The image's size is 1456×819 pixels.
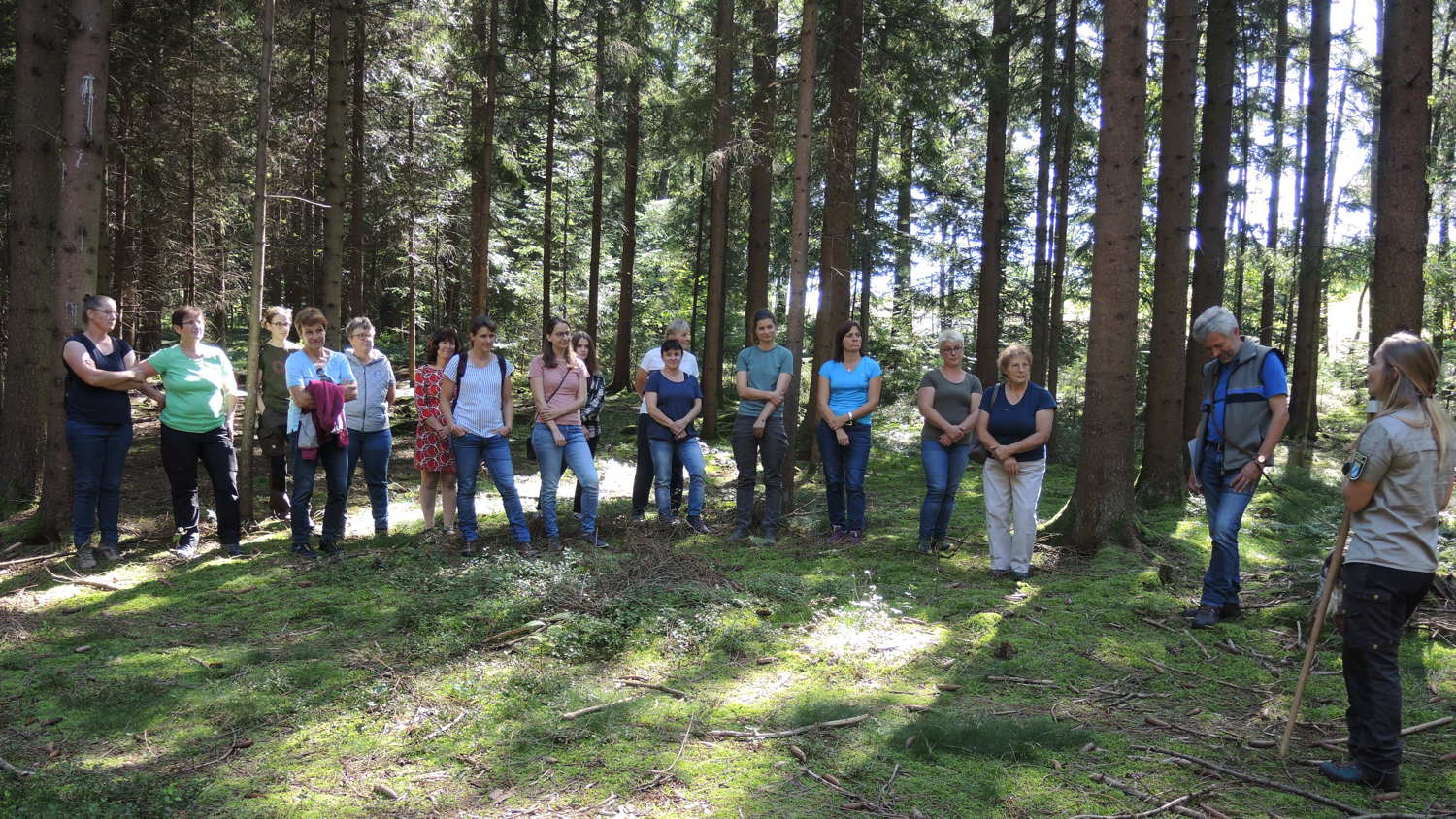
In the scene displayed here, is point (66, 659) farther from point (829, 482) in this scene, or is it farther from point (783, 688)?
point (829, 482)

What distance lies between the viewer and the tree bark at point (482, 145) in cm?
1341

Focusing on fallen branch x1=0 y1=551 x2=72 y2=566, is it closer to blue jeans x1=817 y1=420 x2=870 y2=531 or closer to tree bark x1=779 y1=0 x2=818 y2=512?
tree bark x1=779 y1=0 x2=818 y2=512

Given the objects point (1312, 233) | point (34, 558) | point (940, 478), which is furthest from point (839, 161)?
point (1312, 233)

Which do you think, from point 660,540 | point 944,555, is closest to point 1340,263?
point 944,555

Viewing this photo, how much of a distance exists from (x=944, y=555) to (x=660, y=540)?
2.64m

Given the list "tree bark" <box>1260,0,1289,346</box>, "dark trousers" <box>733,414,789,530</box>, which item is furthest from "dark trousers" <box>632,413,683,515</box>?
"tree bark" <box>1260,0,1289,346</box>

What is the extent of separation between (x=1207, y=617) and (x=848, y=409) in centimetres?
339

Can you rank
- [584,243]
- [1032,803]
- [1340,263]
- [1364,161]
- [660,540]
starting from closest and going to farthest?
[1032,803]
[660,540]
[1340,263]
[1364,161]
[584,243]

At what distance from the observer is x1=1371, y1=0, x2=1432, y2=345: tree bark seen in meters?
6.04

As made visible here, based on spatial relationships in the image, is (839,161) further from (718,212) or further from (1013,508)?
(1013,508)

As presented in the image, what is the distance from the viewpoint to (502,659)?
488 centimetres

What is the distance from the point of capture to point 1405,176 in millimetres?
6094

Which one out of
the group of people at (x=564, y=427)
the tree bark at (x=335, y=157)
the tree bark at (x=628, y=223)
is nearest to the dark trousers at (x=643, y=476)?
the group of people at (x=564, y=427)

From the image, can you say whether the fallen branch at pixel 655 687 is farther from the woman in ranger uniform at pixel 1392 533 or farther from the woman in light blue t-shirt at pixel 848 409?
the woman in light blue t-shirt at pixel 848 409
